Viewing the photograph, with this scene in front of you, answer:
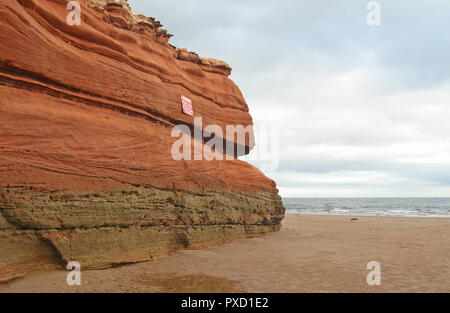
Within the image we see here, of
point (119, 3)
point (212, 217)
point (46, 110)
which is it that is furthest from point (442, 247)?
point (119, 3)

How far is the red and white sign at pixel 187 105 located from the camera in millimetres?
10582

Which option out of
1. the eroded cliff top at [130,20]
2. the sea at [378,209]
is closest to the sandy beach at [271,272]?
the eroded cliff top at [130,20]

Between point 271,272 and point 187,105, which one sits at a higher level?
point 187,105

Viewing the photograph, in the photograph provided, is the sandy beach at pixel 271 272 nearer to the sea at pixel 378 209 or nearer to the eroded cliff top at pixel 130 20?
the eroded cliff top at pixel 130 20

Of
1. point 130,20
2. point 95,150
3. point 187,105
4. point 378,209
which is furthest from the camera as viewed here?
point 378,209

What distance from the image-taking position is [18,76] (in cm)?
668

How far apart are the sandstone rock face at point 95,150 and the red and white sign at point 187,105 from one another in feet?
0.91

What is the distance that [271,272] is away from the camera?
286 inches

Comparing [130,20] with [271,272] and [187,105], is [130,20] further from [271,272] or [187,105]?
[271,272]

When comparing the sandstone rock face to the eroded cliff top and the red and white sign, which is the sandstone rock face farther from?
the red and white sign

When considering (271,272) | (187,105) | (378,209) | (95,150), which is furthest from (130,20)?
(378,209)

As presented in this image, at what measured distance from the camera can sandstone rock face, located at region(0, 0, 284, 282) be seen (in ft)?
20.2

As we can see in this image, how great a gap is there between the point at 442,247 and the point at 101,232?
10899 millimetres

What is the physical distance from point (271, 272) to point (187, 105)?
244 inches
